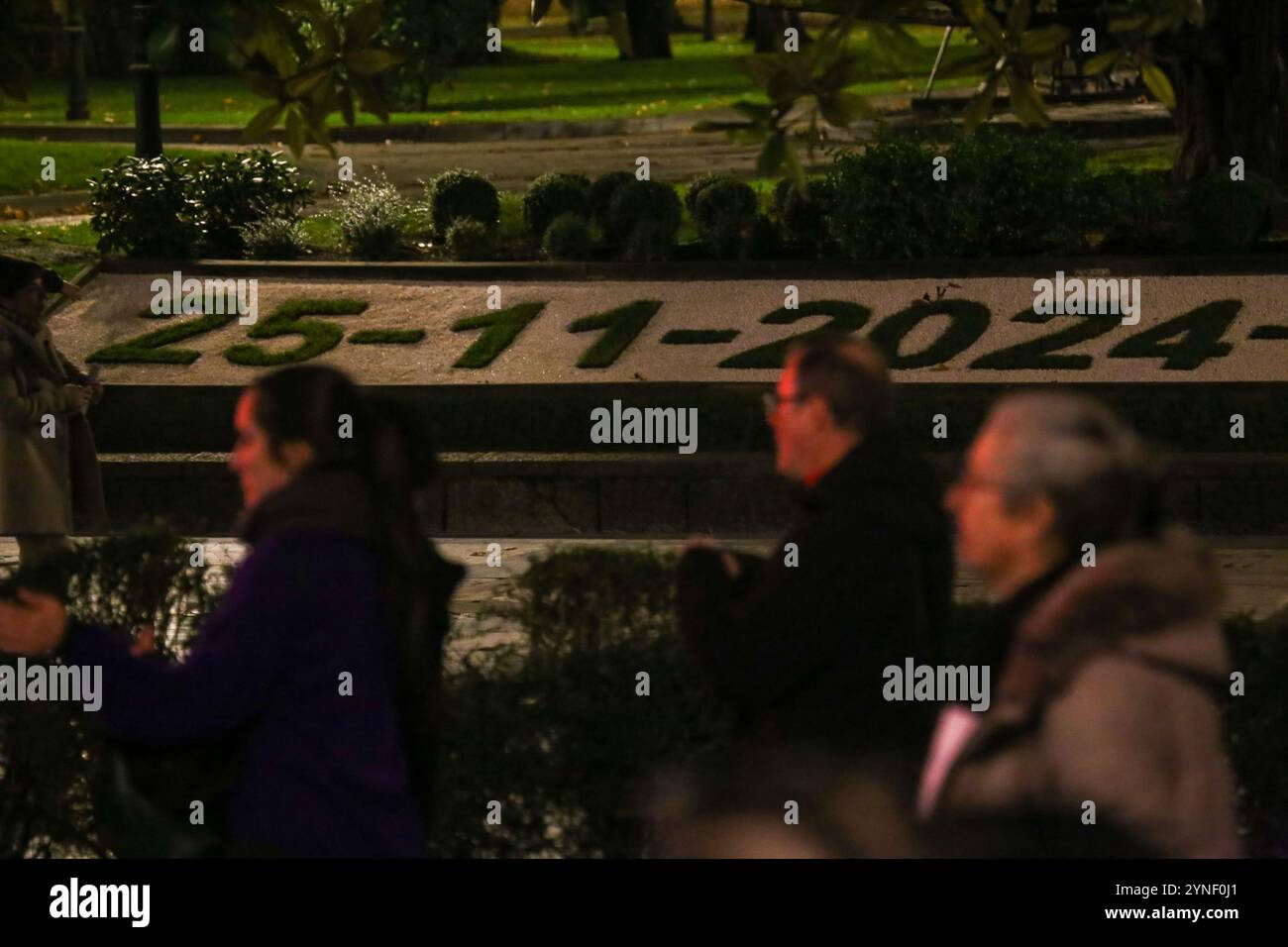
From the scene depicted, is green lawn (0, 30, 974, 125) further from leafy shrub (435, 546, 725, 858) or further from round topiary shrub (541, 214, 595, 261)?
leafy shrub (435, 546, 725, 858)

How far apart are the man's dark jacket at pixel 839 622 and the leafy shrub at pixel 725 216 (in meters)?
11.8

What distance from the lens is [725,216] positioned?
16.5 m

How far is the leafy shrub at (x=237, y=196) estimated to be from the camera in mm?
17062

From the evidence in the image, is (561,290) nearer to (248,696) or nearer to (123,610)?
(123,610)

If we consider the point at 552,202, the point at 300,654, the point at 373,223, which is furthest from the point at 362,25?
the point at 552,202

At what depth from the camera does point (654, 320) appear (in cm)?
1523

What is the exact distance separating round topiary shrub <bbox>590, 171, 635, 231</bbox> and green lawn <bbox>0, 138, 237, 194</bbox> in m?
6.86

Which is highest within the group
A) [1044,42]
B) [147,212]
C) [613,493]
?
[1044,42]

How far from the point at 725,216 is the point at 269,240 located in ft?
11.1

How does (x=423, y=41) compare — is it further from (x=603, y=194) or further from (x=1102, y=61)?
(x=1102, y=61)

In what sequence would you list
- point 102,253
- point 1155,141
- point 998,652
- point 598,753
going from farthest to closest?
point 1155,141
point 102,253
point 598,753
point 998,652
